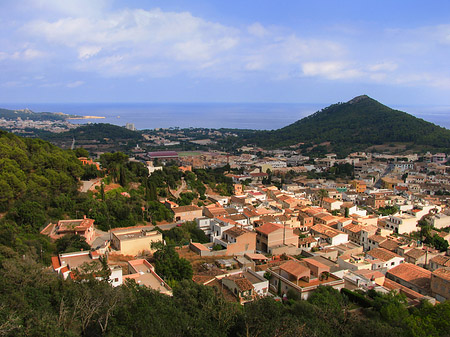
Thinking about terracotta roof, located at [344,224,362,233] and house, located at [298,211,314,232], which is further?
house, located at [298,211,314,232]

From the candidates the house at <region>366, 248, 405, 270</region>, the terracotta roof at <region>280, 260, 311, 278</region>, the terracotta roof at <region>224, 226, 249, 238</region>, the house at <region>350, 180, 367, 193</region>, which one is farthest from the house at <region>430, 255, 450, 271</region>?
the house at <region>350, 180, 367, 193</region>

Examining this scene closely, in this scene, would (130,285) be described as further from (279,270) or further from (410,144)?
(410,144)

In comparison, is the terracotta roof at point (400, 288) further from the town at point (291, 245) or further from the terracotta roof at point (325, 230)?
the terracotta roof at point (325, 230)

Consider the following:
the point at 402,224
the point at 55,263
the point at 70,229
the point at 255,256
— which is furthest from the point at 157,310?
the point at 402,224

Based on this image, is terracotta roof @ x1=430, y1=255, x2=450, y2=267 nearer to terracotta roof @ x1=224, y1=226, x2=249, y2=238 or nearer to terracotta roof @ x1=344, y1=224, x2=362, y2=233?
terracotta roof @ x1=344, y1=224, x2=362, y2=233

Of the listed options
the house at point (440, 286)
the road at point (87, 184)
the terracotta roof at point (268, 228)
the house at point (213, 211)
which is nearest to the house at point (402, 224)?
the house at point (440, 286)

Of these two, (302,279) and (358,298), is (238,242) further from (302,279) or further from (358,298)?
(358,298)
